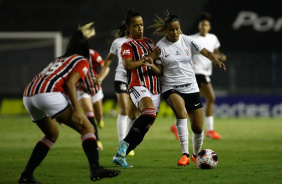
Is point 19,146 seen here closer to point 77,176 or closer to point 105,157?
point 105,157

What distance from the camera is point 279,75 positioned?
24.3 meters

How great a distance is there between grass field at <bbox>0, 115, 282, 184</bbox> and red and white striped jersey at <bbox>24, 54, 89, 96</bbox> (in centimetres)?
112

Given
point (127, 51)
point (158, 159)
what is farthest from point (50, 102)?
point (158, 159)

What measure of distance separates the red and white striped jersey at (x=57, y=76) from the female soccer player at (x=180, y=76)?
196 cm

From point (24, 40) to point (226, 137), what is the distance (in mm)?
13663

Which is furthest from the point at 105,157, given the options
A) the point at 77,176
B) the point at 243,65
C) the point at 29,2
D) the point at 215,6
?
the point at 215,6

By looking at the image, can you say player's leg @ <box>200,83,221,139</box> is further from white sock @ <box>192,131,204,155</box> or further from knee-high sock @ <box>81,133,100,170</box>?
knee-high sock @ <box>81,133,100,170</box>

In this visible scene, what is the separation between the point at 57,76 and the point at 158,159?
10.8 ft

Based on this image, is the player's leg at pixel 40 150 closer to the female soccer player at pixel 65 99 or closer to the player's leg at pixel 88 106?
the female soccer player at pixel 65 99

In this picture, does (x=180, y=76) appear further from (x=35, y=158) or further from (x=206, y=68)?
(x=206, y=68)

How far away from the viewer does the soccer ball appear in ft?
28.3

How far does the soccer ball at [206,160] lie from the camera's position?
862cm

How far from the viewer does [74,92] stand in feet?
23.4

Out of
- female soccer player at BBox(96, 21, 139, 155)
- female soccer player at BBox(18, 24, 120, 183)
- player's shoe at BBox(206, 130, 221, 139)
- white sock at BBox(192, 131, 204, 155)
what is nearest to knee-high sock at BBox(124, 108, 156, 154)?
white sock at BBox(192, 131, 204, 155)
